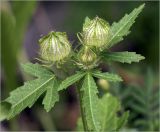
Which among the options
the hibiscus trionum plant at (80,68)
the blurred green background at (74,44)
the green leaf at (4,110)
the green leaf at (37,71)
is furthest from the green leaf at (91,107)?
the blurred green background at (74,44)

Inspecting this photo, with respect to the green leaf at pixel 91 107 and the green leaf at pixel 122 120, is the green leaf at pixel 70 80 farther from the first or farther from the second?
the green leaf at pixel 122 120

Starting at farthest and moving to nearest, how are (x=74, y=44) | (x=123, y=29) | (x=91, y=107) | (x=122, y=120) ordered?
(x=74, y=44) < (x=122, y=120) < (x=123, y=29) < (x=91, y=107)

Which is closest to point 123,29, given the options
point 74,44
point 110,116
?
point 110,116

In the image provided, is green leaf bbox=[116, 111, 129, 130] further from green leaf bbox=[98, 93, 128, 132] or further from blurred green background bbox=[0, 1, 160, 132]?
blurred green background bbox=[0, 1, 160, 132]

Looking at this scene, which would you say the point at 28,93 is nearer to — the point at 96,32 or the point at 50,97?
→ the point at 50,97

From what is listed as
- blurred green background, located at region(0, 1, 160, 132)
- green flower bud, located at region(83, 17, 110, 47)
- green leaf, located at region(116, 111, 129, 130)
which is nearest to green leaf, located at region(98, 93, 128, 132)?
green leaf, located at region(116, 111, 129, 130)

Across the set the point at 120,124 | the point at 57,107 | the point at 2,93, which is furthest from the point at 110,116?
the point at 2,93

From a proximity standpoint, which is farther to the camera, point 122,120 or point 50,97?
point 122,120
